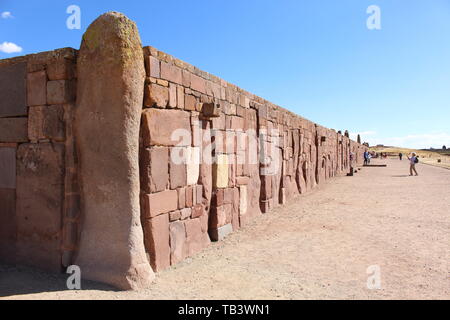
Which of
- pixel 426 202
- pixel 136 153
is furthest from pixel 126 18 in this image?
pixel 426 202

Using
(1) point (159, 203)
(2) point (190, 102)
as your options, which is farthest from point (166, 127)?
(1) point (159, 203)

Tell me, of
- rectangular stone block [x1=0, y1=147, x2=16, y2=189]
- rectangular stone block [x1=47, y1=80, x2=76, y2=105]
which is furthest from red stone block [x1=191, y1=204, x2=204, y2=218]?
rectangular stone block [x1=0, y1=147, x2=16, y2=189]

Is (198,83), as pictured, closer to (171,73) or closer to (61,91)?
(171,73)

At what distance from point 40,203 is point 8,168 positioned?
0.77 m

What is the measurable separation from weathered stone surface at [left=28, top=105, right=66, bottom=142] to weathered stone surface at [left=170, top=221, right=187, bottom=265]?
183 cm

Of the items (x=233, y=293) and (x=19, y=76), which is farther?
(x=19, y=76)

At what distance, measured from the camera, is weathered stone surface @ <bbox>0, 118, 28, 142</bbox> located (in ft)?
14.3

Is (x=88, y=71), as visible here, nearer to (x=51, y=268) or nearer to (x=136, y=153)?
(x=136, y=153)

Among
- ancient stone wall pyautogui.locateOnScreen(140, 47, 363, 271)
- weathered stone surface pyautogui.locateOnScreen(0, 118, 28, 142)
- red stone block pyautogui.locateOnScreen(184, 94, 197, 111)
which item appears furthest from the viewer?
red stone block pyautogui.locateOnScreen(184, 94, 197, 111)

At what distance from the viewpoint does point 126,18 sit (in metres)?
3.88

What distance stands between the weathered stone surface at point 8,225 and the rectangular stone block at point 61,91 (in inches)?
54.5

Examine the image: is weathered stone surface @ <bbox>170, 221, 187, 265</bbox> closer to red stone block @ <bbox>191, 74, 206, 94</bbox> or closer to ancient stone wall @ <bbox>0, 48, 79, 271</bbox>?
ancient stone wall @ <bbox>0, 48, 79, 271</bbox>

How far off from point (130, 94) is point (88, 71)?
0.58 metres

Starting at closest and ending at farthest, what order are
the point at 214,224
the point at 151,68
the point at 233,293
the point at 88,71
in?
the point at 233,293
the point at 88,71
the point at 151,68
the point at 214,224
